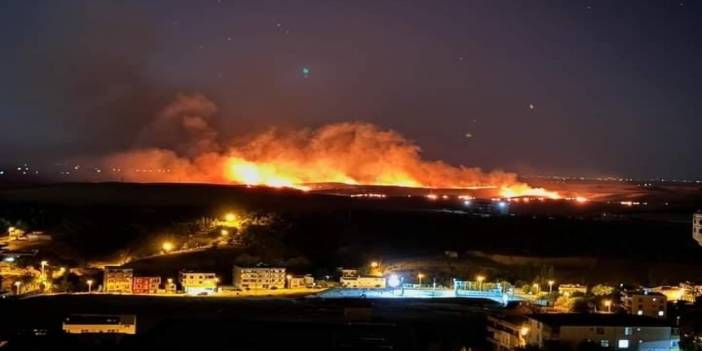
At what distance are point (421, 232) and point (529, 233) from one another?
129 inches

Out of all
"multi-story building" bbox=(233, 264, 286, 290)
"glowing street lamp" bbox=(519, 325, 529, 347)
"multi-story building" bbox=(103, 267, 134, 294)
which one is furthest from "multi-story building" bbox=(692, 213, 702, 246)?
"multi-story building" bbox=(103, 267, 134, 294)

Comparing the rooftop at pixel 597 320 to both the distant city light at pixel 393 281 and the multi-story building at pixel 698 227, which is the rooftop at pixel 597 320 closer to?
the distant city light at pixel 393 281

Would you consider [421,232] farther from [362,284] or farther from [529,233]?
[362,284]

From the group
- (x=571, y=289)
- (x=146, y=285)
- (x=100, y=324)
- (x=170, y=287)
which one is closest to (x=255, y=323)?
(x=100, y=324)

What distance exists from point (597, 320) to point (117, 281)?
35.7ft

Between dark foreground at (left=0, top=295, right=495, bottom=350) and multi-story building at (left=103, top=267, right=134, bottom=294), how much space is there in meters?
1.30

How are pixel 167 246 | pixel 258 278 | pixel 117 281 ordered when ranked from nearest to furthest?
1. pixel 117 281
2. pixel 258 278
3. pixel 167 246

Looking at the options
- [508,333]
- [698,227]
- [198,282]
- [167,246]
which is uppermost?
[698,227]

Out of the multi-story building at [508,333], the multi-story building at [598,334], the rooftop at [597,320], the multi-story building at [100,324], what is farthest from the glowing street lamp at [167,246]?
the multi-story building at [598,334]

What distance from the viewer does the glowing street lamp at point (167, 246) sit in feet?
81.7

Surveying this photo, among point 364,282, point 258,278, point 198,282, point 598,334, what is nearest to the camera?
point 598,334

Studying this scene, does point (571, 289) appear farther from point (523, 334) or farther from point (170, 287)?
point (170, 287)

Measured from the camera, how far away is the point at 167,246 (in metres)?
25.4

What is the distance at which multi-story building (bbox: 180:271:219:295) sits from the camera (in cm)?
1881
